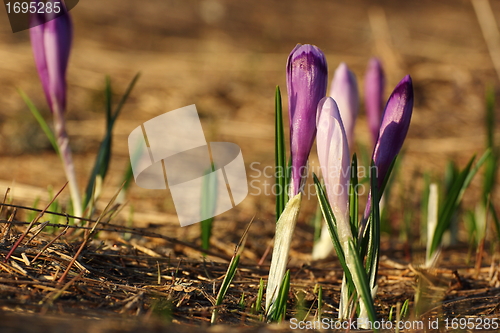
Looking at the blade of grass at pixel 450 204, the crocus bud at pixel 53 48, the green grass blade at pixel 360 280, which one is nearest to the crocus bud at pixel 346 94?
the blade of grass at pixel 450 204

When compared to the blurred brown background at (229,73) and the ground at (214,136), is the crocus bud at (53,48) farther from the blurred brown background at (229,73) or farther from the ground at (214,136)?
the blurred brown background at (229,73)

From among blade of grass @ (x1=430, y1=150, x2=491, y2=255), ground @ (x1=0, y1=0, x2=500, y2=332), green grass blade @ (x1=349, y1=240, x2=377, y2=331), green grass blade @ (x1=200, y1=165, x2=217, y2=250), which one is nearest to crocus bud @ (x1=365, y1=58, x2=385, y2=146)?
blade of grass @ (x1=430, y1=150, x2=491, y2=255)

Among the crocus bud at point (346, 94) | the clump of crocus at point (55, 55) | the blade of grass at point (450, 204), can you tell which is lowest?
the blade of grass at point (450, 204)

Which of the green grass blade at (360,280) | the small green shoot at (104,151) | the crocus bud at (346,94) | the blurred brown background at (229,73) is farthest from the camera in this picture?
the blurred brown background at (229,73)

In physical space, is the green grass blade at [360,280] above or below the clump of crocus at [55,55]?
below

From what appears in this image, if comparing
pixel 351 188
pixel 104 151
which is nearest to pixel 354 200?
pixel 351 188

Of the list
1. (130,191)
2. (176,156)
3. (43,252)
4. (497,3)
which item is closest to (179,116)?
(176,156)

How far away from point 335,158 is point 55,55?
4.13 feet

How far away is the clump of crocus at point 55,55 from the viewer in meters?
1.98

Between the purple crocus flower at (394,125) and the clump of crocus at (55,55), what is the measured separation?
1241 millimetres

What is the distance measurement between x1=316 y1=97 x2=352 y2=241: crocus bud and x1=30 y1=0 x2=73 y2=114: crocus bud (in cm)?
118

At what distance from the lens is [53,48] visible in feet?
6.53

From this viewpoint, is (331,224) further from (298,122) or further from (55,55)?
(55,55)

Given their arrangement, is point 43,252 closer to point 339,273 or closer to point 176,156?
point 339,273
